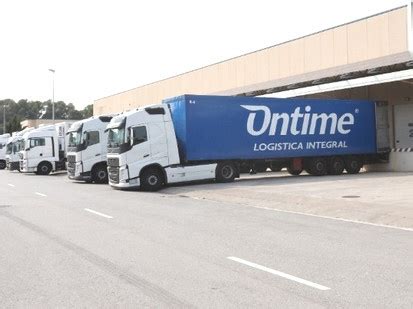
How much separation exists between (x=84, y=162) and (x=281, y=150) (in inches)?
381

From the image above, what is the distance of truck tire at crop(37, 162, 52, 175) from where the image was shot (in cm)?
3824

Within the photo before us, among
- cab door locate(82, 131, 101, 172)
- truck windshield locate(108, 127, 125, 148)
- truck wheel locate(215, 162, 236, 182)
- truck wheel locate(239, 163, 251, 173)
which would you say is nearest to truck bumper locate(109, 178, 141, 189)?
truck windshield locate(108, 127, 125, 148)

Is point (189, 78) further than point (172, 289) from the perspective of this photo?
Yes

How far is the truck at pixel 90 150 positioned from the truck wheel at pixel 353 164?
12154 millimetres

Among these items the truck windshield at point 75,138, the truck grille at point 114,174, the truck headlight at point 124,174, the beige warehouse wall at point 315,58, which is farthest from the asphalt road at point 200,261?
the beige warehouse wall at point 315,58

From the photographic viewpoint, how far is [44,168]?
126ft

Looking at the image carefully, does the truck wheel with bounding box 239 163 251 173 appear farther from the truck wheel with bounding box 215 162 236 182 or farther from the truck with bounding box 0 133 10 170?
the truck with bounding box 0 133 10 170

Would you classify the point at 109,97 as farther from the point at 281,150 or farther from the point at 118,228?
the point at 118,228

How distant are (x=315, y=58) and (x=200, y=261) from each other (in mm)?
27325

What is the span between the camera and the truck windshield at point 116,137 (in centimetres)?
2239

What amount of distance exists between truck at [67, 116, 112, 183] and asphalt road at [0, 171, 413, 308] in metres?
13.7

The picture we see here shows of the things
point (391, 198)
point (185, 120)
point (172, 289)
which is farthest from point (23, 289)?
point (185, 120)

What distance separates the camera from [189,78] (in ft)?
159

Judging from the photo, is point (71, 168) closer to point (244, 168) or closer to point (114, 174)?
point (114, 174)
